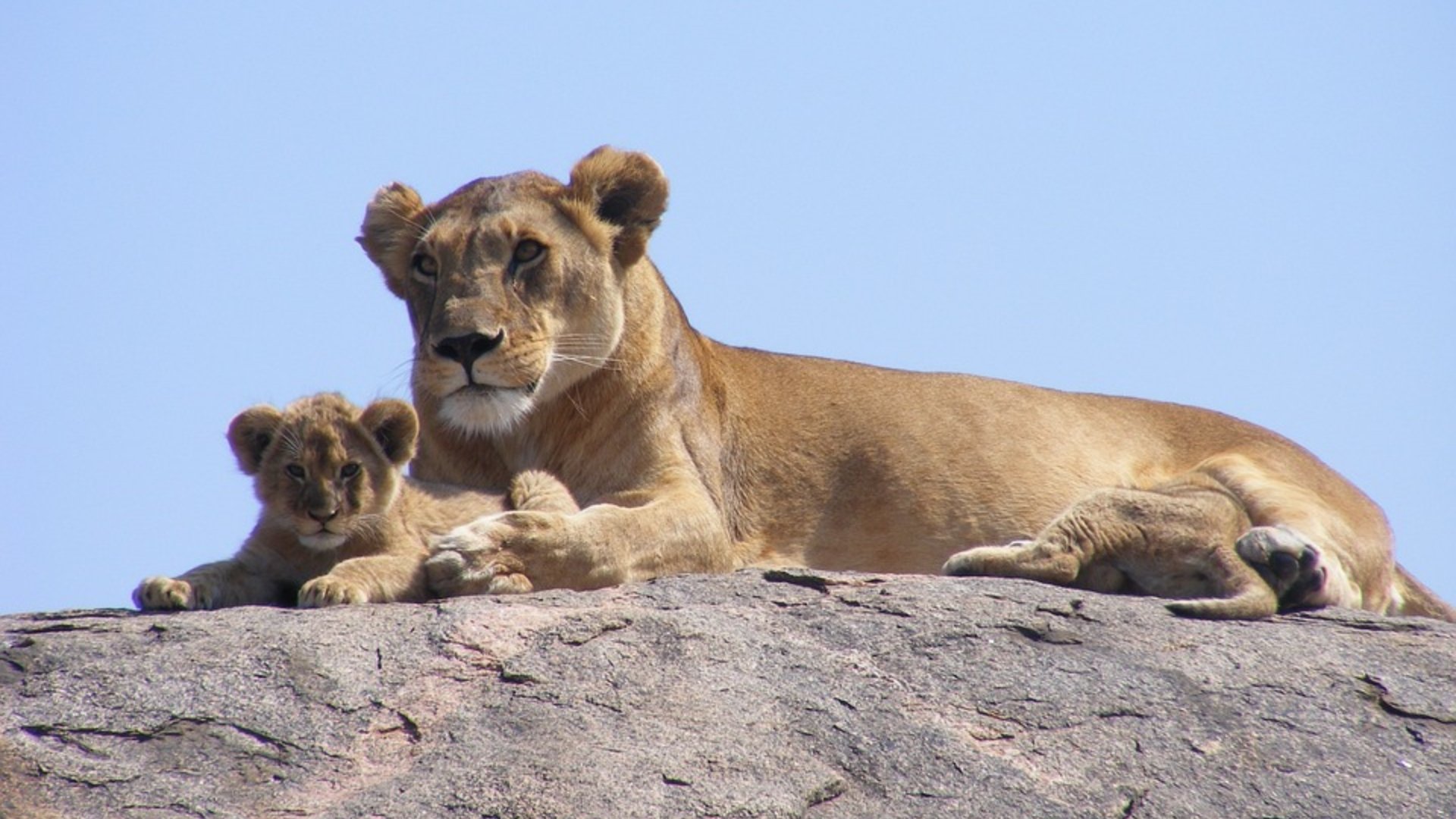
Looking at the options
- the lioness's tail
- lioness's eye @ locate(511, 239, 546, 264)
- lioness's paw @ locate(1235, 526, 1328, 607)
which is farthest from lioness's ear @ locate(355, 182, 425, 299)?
the lioness's tail

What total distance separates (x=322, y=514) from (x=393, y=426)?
0.38 meters

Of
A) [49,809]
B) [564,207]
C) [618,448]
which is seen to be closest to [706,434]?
[618,448]

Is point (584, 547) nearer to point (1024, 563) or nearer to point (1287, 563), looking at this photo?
point (1024, 563)

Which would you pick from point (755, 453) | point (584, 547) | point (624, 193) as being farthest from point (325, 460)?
point (755, 453)

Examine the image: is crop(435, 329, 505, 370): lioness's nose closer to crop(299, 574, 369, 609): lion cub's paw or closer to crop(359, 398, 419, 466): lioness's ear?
crop(359, 398, 419, 466): lioness's ear

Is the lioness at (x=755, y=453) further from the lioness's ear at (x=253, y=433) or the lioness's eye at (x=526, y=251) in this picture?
the lioness's ear at (x=253, y=433)

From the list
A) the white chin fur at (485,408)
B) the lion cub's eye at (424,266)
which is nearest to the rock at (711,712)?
the white chin fur at (485,408)

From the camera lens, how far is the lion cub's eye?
24.1ft

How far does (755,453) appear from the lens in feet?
26.4

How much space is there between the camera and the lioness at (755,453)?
6.94m

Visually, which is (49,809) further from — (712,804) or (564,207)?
(564,207)

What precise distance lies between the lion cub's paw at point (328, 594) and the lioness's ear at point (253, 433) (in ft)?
1.70

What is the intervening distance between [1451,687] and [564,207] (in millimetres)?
3486

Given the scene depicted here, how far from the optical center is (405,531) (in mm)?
6340
